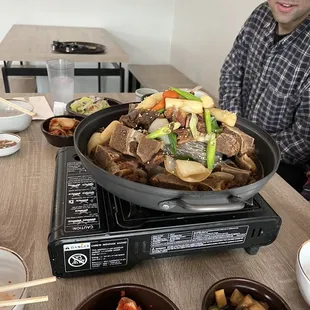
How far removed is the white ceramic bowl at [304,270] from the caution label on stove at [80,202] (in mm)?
448

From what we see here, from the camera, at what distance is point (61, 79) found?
1.72 m

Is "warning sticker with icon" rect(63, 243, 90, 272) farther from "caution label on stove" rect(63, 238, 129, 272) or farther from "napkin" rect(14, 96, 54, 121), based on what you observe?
"napkin" rect(14, 96, 54, 121)

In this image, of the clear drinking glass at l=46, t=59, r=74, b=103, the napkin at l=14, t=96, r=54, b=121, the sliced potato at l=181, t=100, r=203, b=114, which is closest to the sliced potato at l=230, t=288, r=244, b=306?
the sliced potato at l=181, t=100, r=203, b=114

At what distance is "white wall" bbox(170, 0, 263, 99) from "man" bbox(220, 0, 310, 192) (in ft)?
2.10

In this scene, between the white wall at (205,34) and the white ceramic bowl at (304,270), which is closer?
the white ceramic bowl at (304,270)

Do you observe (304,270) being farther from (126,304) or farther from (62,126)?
(62,126)

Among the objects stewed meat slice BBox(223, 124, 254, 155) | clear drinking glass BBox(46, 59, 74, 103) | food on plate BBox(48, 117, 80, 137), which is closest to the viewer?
stewed meat slice BBox(223, 124, 254, 155)

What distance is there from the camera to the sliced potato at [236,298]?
730 mm

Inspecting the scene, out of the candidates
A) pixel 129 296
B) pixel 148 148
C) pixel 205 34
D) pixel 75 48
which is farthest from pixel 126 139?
pixel 205 34

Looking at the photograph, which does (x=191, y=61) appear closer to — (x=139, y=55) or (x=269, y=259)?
(x=139, y=55)

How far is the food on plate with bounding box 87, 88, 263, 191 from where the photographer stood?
2.76ft

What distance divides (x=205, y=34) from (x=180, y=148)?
2803 millimetres

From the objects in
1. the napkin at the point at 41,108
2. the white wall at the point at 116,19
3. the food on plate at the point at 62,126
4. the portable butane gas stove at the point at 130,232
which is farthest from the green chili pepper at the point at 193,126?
the white wall at the point at 116,19

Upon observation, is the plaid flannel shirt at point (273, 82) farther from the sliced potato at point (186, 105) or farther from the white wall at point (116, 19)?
the white wall at point (116, 19)
